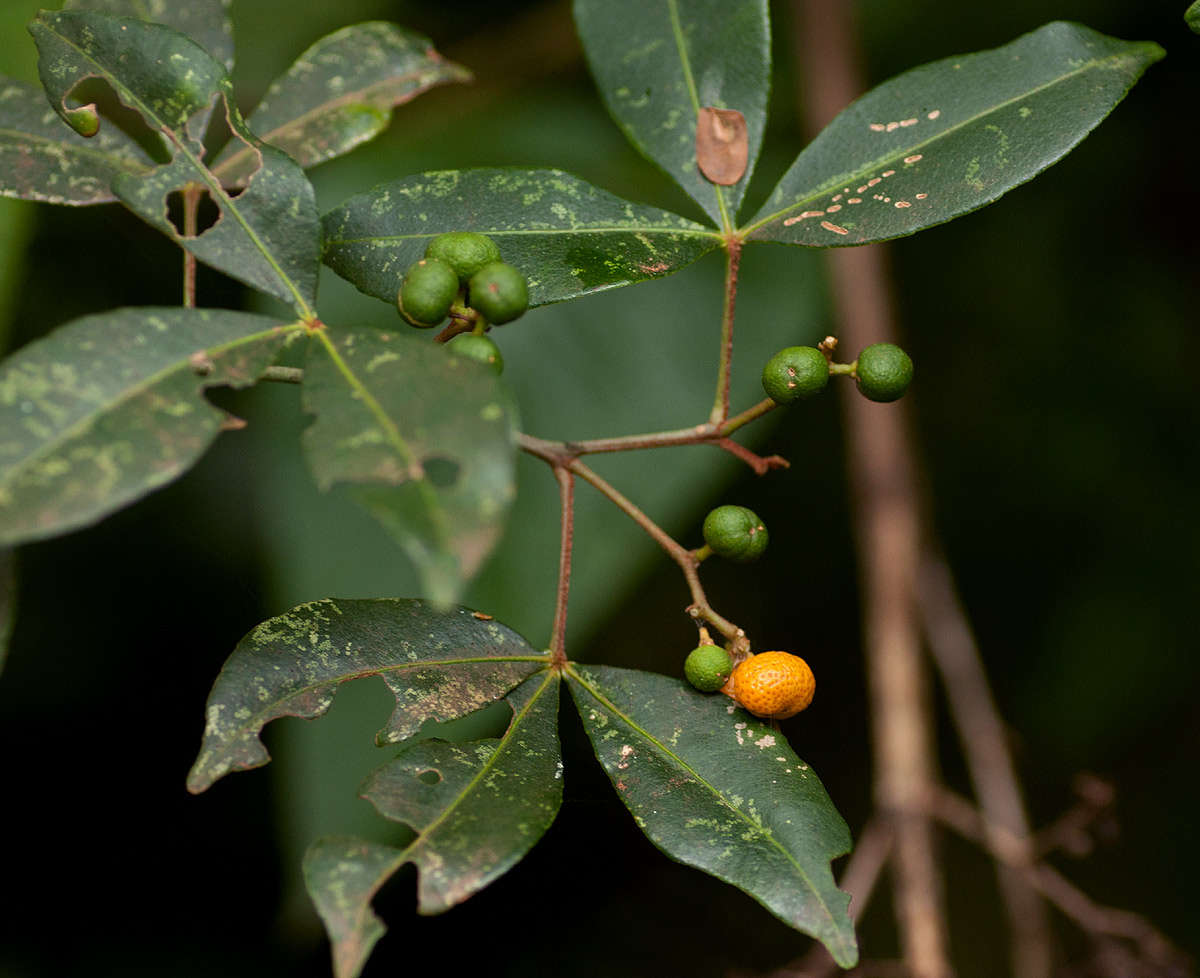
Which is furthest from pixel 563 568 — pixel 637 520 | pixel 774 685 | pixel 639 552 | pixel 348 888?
pixel 639 552

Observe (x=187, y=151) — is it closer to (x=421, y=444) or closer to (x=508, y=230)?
(x=508, y=230)

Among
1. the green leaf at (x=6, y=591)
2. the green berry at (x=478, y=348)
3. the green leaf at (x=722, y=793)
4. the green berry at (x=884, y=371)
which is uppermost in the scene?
the green berry at (x=478, y=348)

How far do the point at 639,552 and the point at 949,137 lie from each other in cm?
86

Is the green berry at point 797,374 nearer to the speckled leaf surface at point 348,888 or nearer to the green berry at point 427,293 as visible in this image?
the green berry at point 427,293

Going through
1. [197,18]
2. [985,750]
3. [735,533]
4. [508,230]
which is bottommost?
[985,750]

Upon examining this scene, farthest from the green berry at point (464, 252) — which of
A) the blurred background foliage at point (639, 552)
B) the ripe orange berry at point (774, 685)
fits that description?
the blurred background foliage at point (639, 552)

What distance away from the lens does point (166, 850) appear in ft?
5.98

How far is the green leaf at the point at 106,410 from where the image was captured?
1.74 ft

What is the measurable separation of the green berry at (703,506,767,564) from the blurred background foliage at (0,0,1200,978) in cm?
70

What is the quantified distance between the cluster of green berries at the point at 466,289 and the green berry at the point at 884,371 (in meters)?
0.25

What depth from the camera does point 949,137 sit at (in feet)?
2.70

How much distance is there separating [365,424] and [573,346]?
1.13 meters

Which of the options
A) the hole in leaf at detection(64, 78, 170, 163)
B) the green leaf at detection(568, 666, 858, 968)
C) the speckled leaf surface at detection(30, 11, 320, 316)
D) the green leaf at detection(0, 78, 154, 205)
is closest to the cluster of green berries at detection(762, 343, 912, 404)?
the green leaf at detection(568, 666, 858, 968)

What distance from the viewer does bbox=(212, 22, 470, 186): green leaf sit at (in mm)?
940
